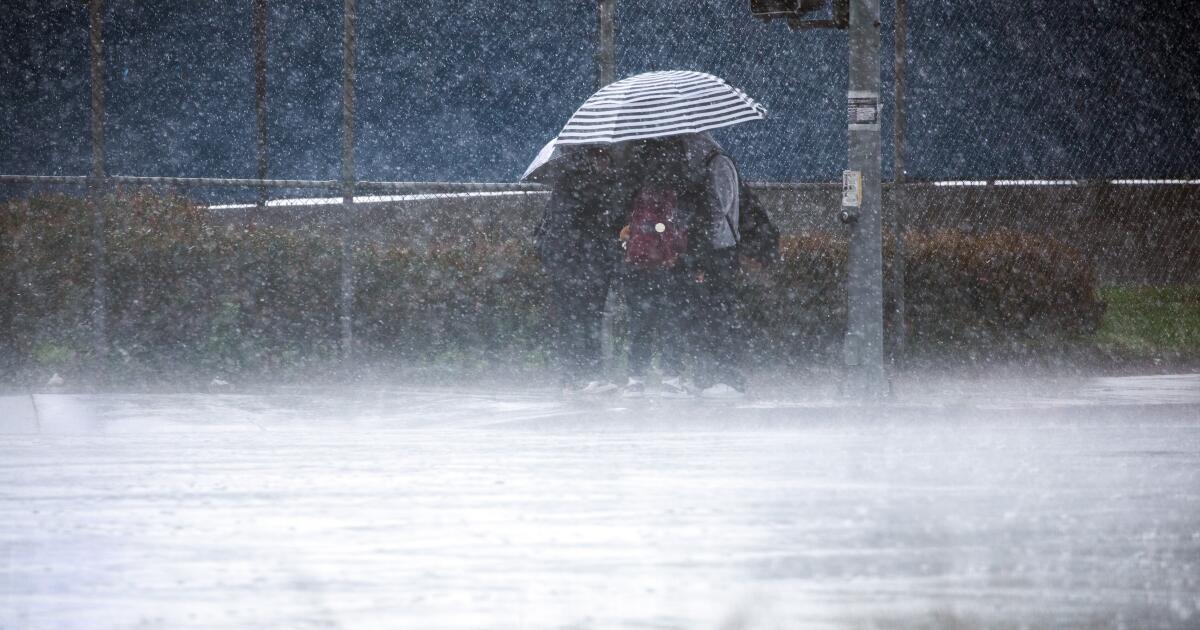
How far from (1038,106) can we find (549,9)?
14.9 ft

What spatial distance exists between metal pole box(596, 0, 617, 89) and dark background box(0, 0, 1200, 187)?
1.25 feet

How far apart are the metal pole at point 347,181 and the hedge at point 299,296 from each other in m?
0.09

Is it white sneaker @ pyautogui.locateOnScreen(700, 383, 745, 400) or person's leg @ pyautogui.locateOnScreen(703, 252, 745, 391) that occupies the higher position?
person's leg @ pyautogui.locateOnScreen(703, 252, 745, 391)

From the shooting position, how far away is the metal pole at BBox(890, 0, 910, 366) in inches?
566

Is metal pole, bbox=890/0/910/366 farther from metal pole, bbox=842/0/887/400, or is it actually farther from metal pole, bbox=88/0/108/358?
metal pole, bbox=88/0/108/358

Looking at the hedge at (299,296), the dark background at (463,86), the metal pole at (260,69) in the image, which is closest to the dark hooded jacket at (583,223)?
the hedge at (299,296)

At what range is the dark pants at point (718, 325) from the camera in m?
12.7

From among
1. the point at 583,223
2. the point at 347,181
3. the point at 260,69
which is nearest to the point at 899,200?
→ the point at 583,223

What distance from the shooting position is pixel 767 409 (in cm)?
1175

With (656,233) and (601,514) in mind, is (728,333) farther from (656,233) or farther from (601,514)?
(601,514)

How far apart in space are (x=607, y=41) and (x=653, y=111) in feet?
6.39

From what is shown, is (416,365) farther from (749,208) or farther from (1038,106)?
(1038,106)

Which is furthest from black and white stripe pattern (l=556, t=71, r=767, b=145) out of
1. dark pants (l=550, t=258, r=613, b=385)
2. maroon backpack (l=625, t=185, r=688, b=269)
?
dark pants (l=550, t=258, r=613, b=385)

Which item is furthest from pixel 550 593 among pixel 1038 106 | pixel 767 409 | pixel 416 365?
pixel 1038 106
